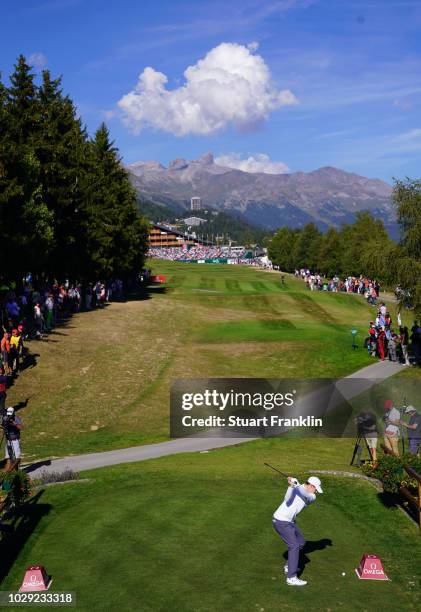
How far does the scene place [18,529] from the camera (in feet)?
44.9

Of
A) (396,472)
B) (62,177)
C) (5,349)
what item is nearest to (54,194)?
(62,177)

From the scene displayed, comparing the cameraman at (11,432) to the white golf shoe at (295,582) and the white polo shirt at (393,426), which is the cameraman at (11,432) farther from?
the white polo shirt at (393,426)

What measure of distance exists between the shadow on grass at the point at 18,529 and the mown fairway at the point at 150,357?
5.66 meters

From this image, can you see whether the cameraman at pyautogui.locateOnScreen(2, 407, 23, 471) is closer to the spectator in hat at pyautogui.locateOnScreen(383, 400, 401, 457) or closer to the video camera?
the video camera

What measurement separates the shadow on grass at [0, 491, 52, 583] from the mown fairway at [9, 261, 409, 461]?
18.6 ft

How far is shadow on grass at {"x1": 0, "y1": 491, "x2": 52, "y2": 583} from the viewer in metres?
12.2

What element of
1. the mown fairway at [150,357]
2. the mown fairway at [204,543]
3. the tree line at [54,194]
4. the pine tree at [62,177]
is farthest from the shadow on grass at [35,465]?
the pine tree at [62,177]

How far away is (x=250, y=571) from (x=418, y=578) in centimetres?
293

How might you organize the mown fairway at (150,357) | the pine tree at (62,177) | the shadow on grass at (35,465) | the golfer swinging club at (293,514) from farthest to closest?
the pine tree at (62,177)
the mown fairway at (150,357)
the shadow on grass at (35,465)
the golfer swinging club at (293,514)

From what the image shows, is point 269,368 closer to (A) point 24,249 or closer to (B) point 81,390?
(B) point 81,390

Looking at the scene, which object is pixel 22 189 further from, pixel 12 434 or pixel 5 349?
pixel 12 434

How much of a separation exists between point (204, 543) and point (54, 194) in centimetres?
3653

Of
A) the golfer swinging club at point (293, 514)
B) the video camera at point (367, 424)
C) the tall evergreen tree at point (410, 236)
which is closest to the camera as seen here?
the golfer swinging club at point (293, 514)

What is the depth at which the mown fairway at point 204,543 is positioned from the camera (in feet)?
34.8
